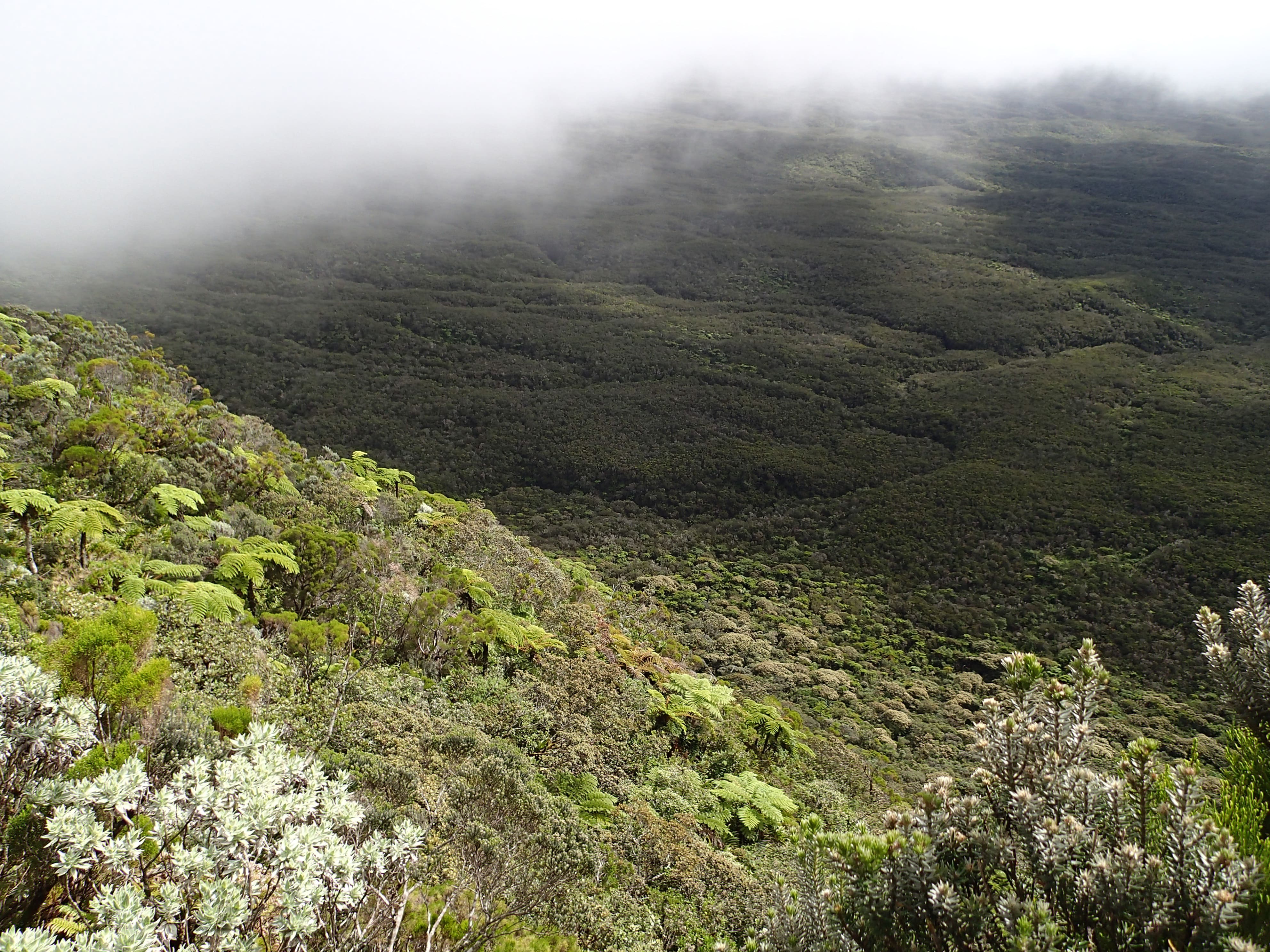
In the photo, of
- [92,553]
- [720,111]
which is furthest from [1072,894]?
[720,111]

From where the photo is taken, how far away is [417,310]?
64.0 m

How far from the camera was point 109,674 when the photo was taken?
3289 mm

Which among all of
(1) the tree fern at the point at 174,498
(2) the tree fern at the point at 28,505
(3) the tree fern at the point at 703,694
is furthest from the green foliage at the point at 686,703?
(2) the tree fern at the point at 28,505

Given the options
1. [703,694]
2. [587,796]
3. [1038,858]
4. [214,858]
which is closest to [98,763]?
[214,858]

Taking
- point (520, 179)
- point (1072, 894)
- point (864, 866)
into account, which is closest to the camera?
point (1072, 894)

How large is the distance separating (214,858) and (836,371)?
57136 mm

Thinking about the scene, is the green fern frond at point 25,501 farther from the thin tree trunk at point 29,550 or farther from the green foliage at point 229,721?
the green foliage at point 229,721

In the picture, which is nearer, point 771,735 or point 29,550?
point 29,550

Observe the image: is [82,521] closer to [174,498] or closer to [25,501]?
[25,501]

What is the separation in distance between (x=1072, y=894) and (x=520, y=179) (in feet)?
423

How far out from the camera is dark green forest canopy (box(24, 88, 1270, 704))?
107 ft

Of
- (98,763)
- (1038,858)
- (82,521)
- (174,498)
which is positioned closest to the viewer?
(1038,858)

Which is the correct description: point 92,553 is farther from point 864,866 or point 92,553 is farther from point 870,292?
point 870,292

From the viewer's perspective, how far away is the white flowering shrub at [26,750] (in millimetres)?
2322
